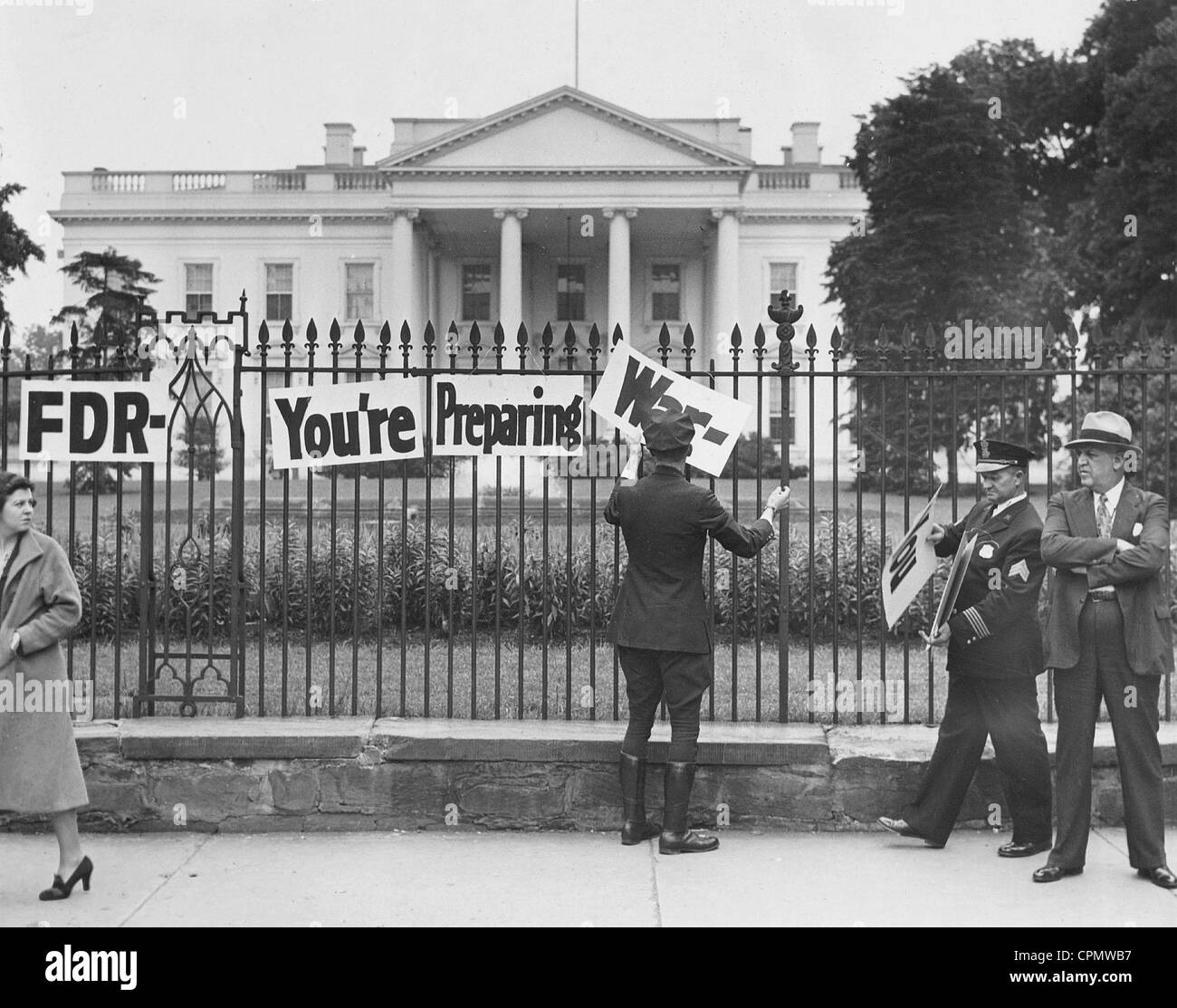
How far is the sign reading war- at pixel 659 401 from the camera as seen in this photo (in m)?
6.33

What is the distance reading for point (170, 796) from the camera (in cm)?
613

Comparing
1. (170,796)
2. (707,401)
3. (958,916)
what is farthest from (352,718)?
(958,916)

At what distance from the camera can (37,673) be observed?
5090 mm

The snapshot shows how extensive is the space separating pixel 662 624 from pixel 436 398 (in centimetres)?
187

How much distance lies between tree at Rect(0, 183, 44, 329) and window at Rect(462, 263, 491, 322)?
2312 cm

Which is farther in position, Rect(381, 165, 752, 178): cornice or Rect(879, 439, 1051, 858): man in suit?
Rect(381, 165, 752, 178): cornice

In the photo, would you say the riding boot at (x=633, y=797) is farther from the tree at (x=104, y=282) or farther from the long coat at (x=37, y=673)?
the tree at (x=104, y=282)

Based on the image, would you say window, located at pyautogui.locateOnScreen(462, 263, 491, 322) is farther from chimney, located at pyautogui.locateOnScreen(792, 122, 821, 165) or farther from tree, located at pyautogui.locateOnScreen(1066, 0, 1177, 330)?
tree, located at pyautogui.locateOnScreen(1066, 0, 1177, 330)

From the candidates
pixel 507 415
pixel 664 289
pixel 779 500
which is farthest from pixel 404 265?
pixel 779 500

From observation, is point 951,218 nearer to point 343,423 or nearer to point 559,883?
point 343,423

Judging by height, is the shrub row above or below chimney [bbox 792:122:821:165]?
below

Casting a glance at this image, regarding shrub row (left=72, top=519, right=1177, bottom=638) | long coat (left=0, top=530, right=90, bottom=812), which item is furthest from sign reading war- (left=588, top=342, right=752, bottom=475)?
shrub row (left=72, top=519, right=1177, bottom=638)

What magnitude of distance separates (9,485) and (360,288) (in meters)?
45.5

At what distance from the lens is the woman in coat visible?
5.02 meters
